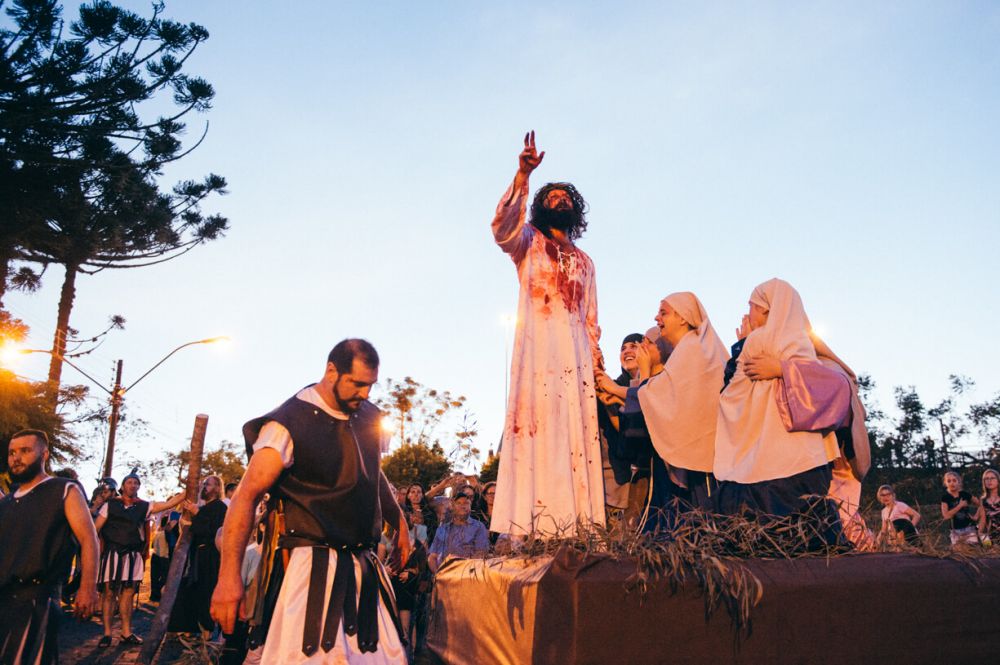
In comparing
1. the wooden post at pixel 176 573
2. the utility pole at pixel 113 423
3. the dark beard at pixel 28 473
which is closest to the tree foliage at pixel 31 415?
the utility pole at pixel 113 423

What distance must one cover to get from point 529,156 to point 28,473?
3.93 m

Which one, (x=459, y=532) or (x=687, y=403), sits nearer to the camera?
(x=687, y=403)

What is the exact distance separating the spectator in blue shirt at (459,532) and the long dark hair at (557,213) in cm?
331

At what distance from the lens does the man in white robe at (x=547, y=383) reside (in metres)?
5.19

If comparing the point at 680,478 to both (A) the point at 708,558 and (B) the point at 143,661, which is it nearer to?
(A) the point at 708,558

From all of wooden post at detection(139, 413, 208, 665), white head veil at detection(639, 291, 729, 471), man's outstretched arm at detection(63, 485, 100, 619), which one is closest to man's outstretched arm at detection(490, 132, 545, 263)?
white head veil at detection(639, 291, 729, 471)

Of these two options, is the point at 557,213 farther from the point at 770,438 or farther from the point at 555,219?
the point at 770,438

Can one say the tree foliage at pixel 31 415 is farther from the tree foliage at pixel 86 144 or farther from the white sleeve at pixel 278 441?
the white sleeve at pixel 278 441

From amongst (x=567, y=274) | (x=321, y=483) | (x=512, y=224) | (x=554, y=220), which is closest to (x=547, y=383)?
(x=567, y=274)

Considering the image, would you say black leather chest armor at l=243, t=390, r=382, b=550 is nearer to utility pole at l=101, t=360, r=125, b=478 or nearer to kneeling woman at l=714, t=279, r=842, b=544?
kneeling woman at l=714, t=279, r=842, b=544

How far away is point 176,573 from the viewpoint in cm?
876

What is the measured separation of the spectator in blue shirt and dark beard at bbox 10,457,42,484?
12.5ft

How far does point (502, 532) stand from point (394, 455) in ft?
83.2

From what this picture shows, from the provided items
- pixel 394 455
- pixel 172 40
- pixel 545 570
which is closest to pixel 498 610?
pixel 545 570
